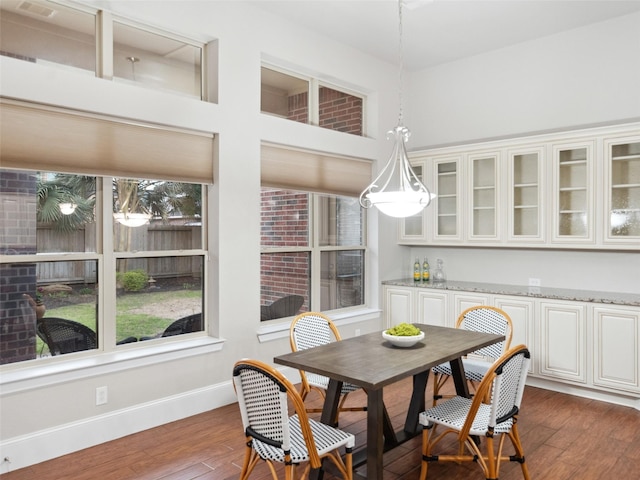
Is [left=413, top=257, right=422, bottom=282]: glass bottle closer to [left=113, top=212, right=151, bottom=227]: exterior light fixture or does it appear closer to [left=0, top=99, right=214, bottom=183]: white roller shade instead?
[left=0, top=99, right=214, bottom=183]: white roller shade

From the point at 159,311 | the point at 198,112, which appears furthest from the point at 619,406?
the point at 198,112

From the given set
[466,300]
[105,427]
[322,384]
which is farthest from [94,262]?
[466,300]

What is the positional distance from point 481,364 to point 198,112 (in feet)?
9.39

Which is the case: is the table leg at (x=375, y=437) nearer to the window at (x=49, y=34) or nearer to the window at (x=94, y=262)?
the window at (x=94, y=262)

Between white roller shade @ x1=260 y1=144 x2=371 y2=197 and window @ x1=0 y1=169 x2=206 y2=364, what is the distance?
0.73 m

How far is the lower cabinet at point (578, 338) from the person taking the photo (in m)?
3.83

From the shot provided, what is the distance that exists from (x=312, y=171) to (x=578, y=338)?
2.79 meters

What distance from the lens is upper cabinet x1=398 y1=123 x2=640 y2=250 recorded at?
13.4 feet

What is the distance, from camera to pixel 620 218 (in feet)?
13.4

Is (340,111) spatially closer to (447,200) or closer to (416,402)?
(447,200)

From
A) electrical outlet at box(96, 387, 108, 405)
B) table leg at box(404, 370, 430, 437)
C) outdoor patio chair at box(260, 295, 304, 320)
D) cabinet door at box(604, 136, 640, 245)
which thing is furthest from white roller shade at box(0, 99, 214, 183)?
cabinet door at box(604, 136, 640, 245)

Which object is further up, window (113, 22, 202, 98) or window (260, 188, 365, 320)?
window (113, 22, 202, 98)

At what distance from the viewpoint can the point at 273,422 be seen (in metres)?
2.09

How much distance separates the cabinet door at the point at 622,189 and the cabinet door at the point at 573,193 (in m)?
0.13
